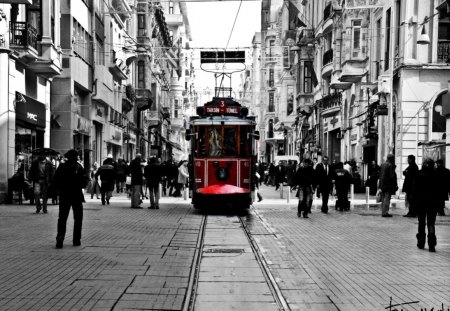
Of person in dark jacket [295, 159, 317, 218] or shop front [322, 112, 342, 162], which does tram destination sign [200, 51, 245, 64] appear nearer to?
shop front [322, 112, 342, 162]

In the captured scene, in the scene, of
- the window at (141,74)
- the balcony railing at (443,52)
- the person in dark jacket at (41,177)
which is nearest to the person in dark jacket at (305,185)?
the person in dark jacket at (41,177)

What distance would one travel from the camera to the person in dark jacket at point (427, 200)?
12734 mm

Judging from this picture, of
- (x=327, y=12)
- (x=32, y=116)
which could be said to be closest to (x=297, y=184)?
(x=32, y=116)

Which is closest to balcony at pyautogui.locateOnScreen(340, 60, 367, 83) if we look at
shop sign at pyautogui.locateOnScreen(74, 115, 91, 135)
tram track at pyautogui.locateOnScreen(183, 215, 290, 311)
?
shop sign at pyautogui.locateOnScreen(74, 115, 91, 135)

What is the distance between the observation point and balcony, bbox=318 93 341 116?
149ft

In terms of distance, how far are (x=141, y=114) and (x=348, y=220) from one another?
45959mm

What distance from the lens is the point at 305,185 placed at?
2064cm

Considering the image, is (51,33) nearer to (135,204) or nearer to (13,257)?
(135,204)

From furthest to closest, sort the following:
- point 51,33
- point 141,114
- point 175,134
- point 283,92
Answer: point 175,134, point 283,92, point 141,114, point 51,33

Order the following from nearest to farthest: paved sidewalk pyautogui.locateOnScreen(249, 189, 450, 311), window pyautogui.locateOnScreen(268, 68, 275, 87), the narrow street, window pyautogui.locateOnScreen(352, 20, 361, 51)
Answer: the narrow street < paved sidewalk pyautogui.locateOnScreen(249, 189, 450, 311) < window pyautogui.locateOnScreen(352, 20, 361, 51) < window pyautogui.locateOnScreen(268, 68, 275, 87)

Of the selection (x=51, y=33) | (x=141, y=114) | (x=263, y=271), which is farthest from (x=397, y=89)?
(x=141, y=114)

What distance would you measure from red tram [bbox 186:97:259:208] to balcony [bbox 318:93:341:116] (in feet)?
78.6

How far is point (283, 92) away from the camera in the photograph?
78.7 m

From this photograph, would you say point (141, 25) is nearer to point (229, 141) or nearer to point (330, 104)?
point (330, 104)
